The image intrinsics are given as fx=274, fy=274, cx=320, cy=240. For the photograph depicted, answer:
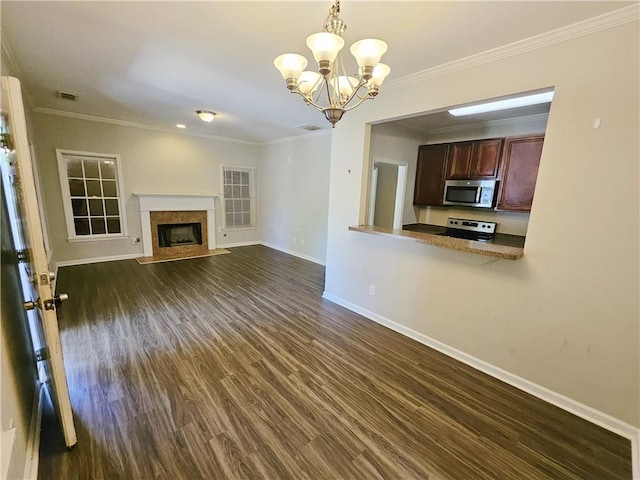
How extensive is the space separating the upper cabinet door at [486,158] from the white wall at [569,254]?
5.22 feet

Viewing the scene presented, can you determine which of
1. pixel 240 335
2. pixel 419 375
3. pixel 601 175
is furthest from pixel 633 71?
pixel 240 335

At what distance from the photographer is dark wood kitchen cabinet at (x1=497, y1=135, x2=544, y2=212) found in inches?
129

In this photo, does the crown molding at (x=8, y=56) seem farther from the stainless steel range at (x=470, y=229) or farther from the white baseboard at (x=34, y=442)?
the stainless steel range at (x=470, y=229)

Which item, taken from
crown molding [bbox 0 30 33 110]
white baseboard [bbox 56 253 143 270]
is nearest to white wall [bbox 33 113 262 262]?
white baseboard [bbox 56 253 143 270]

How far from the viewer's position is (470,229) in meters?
4.09

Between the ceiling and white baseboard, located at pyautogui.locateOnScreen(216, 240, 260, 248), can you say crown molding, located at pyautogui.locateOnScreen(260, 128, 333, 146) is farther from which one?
white baseboard, located at pyautogui.locateOnScreen(216, 240, 260, 248)

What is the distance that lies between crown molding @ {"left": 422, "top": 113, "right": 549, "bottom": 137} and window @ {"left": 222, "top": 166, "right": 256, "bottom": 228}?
175 inches

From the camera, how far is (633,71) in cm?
165

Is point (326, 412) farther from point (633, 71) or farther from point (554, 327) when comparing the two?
point (633, 71)

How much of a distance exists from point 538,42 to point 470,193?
211cm

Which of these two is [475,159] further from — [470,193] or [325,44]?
[325,44]

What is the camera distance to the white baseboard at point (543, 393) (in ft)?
5.90

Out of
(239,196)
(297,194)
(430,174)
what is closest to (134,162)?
(239,196)

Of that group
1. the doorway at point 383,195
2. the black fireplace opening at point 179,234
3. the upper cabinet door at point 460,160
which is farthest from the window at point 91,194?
the upper cabinet door at point 460,160
